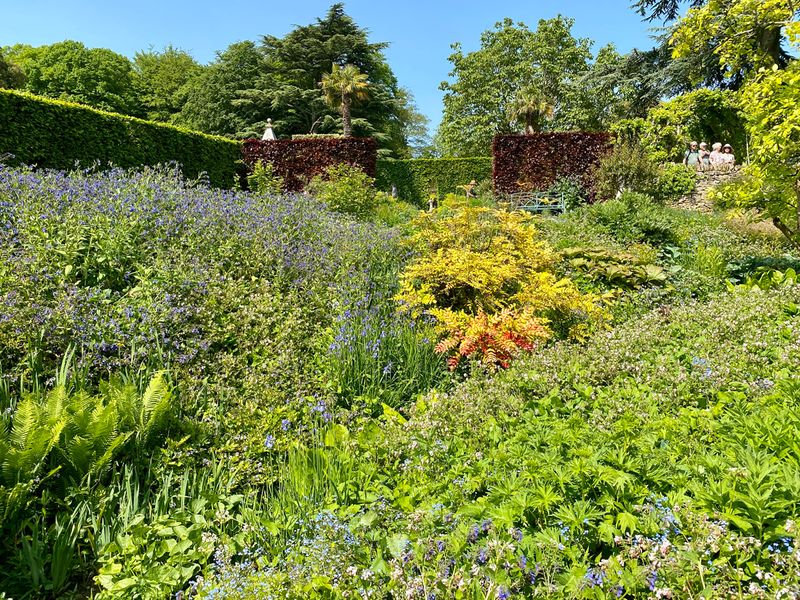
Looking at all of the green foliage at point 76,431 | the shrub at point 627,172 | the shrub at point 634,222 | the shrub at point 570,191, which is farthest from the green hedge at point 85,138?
the shrub at point 570,191

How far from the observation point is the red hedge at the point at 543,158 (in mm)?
15984

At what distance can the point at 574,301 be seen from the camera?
4395 millimetres

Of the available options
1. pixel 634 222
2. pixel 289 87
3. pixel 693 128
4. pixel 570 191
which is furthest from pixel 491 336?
pixel 289 87

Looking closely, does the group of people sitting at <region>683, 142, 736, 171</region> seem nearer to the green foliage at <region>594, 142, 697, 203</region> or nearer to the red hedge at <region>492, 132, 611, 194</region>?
Result: the green foliage at <region>594, 142, 697, 203</region>

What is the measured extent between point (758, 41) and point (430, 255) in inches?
222

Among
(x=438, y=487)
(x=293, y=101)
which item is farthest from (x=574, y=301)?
(x=293, y=101)

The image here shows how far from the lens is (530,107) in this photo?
1009 inches

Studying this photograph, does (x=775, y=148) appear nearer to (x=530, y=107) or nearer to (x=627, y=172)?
(x=627, y=172)

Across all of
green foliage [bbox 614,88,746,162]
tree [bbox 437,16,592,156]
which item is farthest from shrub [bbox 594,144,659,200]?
tree [bbox 437,16,592,156]

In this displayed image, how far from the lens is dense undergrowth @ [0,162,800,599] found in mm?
1595

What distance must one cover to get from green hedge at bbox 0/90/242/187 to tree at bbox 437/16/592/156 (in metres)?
20.3

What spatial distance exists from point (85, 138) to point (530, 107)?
21326 millimetres

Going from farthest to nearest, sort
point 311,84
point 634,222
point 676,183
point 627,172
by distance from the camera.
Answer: point 311,84
point 676,183
point 627,172
point 634,222

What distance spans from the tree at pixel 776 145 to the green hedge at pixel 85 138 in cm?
902
